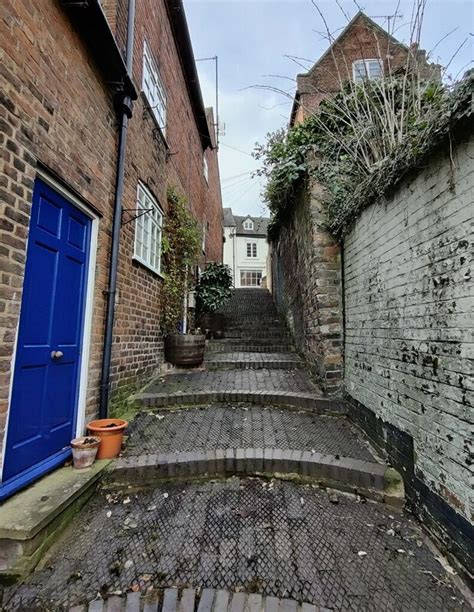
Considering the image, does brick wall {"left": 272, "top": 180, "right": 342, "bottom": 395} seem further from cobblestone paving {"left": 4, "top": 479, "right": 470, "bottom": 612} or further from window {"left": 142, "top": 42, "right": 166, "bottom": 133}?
window {"left": 142, "top": 42, "right": 166, "bottom": 133}

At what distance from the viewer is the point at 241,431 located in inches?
125

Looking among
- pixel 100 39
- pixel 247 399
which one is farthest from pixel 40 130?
pixel 247 399

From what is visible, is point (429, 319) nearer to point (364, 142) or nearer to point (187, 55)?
point (364, 142)

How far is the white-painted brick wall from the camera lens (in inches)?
69.9

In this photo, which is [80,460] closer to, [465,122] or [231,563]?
[231,563]

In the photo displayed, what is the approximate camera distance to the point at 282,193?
18.4 feet

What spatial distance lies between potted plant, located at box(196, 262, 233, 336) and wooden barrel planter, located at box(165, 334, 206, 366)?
6.13 ft

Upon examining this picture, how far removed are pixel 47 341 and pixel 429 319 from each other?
302 centimetres

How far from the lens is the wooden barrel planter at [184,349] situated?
5395 millimetres

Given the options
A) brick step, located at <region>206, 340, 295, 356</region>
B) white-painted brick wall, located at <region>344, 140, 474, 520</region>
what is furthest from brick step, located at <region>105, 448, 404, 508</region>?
brick step, located at <region>206, 340, 295, 356</region>

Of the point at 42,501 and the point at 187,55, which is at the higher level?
the point at 187,55

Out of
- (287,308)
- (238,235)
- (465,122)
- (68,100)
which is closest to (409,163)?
(465,122)

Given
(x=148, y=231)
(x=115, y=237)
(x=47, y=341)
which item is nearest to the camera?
(x=47, y=341)

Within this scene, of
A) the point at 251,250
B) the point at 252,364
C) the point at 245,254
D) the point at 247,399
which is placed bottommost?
the point at 247,399
